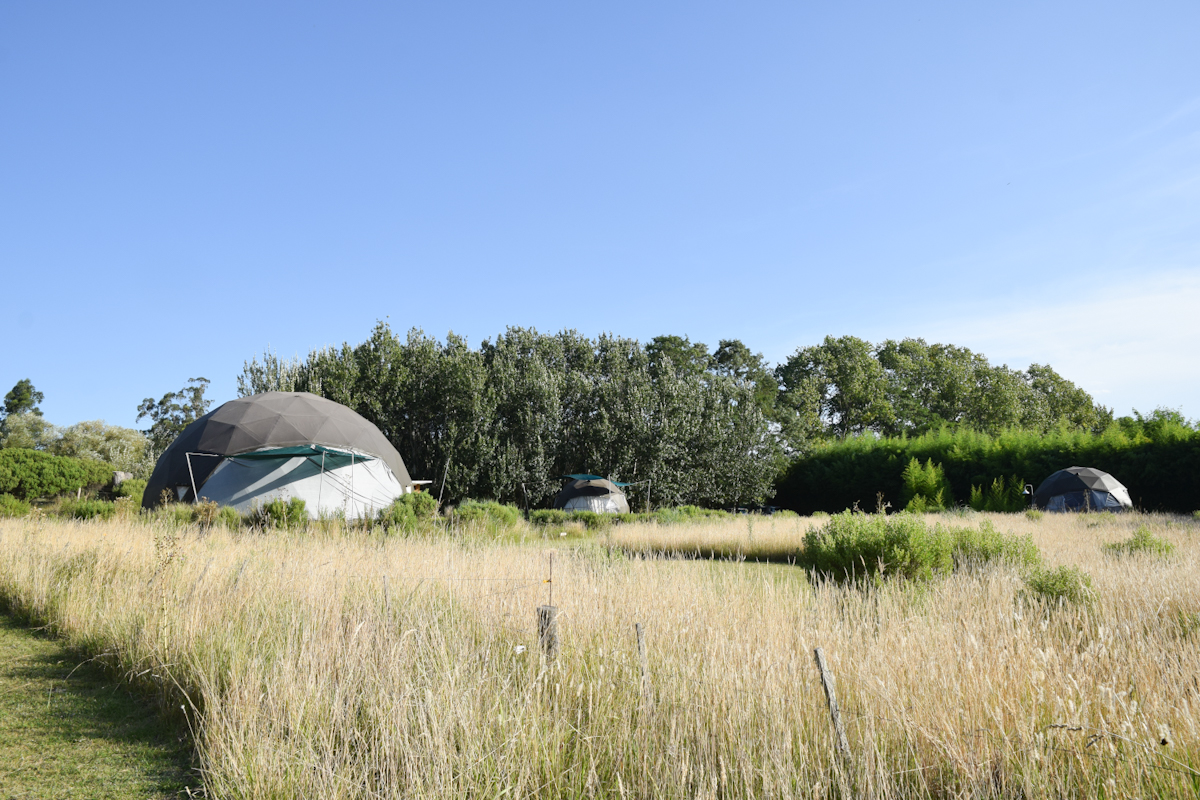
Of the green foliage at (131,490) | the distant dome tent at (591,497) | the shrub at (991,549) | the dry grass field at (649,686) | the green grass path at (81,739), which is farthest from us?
the distant dome tent at (591,497)

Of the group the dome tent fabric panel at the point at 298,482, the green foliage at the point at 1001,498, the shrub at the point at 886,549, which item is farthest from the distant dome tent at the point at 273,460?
the green foliage at the point at 1001,498

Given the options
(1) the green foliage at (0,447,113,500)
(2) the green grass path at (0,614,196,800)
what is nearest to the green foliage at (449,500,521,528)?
(2) the green grass path at (0,614,196,800)

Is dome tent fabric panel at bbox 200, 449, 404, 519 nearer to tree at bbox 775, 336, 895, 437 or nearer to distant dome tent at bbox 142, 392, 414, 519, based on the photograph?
distant dome tent at bbox 142, 392, 414, 519

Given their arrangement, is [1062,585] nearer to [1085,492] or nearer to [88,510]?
[88,510]

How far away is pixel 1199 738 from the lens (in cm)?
255

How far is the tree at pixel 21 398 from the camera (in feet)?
160

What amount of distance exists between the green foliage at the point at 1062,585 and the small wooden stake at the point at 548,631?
4.12 metres

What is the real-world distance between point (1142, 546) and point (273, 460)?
1754 centimetres

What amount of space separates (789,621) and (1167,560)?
20.8 feet

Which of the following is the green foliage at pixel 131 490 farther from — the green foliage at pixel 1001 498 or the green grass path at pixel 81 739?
the green foliage at pixel 1001 498

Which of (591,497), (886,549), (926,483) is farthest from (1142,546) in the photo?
(926,483)

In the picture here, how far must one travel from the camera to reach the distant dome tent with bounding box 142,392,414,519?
16578mm

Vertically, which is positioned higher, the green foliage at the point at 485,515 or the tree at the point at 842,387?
the tree at the point at 842,387

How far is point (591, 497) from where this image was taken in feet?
84.1
